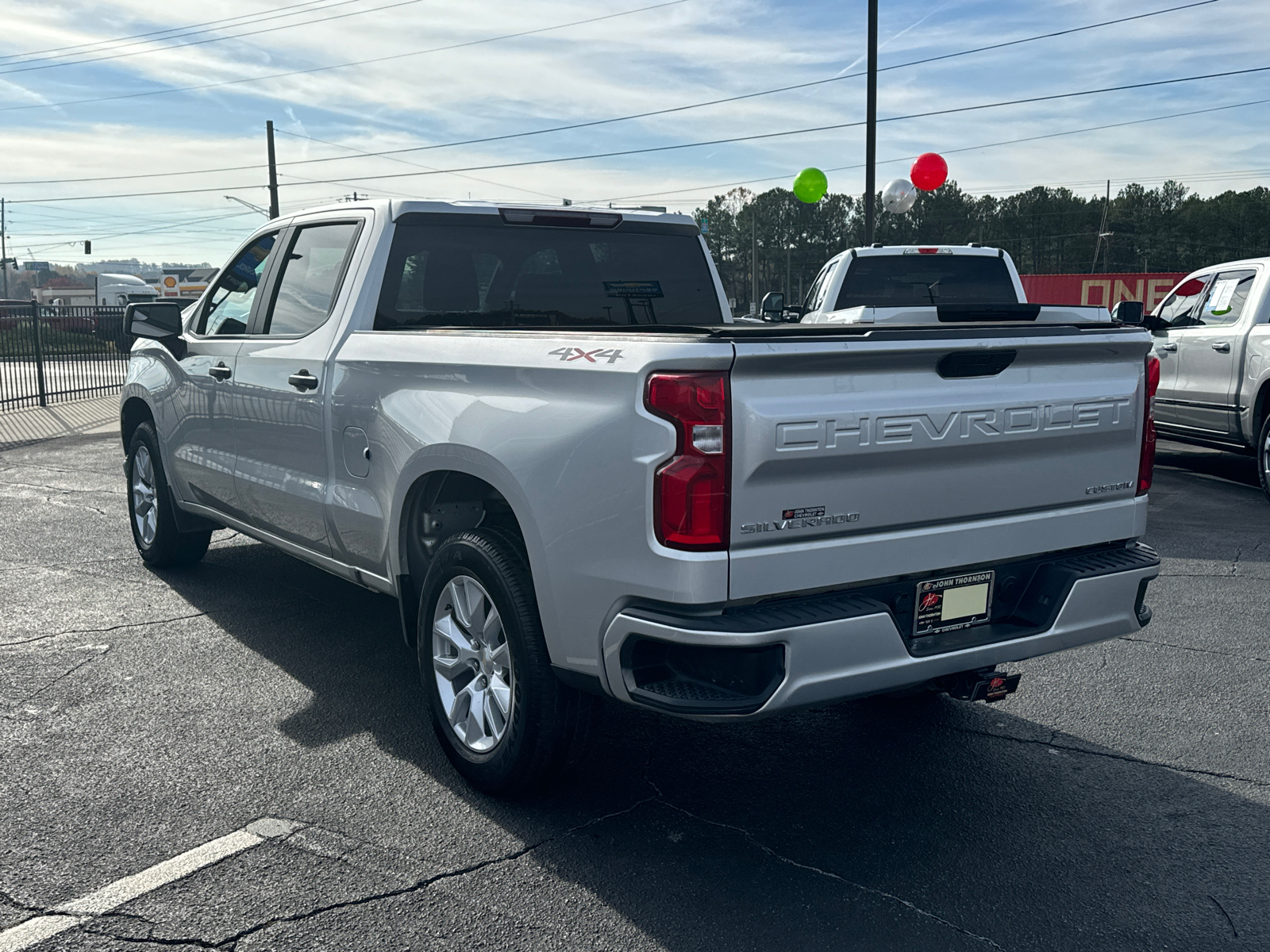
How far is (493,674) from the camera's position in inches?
152

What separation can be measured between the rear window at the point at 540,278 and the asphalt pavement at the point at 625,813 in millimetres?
1668

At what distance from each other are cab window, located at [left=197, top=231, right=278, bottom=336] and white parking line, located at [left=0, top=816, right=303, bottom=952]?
2818 millimetres

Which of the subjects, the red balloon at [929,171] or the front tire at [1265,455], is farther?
the red balloon at [929,171]

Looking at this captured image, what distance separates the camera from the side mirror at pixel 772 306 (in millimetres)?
10266

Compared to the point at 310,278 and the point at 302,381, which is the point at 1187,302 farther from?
the point at 302,381

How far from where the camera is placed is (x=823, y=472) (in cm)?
314

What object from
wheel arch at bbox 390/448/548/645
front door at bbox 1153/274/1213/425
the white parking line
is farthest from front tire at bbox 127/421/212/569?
front door at bbox 1153/274/1213/425

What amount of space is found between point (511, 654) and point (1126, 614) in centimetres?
202

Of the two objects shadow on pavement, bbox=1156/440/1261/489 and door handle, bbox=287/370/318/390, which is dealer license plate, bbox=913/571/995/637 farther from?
shadow on pavement, bbox=1156/440/1261/489

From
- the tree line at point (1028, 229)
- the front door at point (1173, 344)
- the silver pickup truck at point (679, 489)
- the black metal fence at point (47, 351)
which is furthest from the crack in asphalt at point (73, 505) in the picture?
the tree line at point (1028, 229)

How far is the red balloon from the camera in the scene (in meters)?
18.9

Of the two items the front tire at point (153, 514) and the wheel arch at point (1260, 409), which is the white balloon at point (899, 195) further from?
the front tire at point (153, 514)

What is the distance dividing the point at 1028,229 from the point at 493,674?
13610 cm

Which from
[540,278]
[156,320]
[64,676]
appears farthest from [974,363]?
[156,320]
